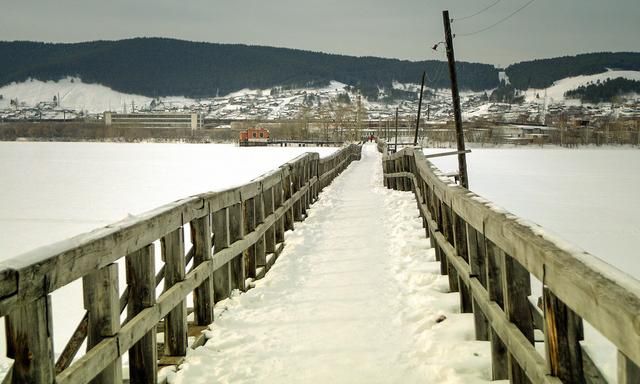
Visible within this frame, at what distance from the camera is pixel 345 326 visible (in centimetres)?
491

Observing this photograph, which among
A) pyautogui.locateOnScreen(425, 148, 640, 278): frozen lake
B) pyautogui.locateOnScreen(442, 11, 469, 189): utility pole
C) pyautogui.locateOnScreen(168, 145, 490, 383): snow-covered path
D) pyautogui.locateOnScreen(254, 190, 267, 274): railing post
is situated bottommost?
pyautogui.locateOnScreen(425, 148, 640, 278): frozen lake

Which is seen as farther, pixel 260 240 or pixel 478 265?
pixel 260 240

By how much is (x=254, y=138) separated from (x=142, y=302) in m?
102

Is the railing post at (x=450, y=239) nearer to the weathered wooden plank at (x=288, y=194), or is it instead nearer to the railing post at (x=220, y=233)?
the railing post at (x=220, y=233)

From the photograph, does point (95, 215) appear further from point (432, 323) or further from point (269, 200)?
point (432, 323)

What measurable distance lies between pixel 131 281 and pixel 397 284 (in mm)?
3459

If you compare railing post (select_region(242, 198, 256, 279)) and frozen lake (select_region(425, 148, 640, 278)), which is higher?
railing post (select_region(242, 198, 256, 279))

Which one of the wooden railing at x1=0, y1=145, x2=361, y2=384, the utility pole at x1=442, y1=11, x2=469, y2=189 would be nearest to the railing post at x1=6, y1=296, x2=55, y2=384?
the wooden railing at x1=0, y1=145, x2=361, y2=384

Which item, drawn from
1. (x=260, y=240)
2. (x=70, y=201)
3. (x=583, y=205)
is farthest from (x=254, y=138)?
(x=260, y=240)

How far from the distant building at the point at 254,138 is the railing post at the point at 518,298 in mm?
97816

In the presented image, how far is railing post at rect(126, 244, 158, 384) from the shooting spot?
3.47 metres

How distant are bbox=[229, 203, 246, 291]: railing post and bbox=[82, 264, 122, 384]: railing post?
272 cm

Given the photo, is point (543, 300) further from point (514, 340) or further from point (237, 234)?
point (237, 234)

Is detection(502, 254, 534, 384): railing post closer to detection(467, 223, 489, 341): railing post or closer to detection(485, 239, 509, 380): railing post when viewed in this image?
detection(485, 239, 509, 380): railing post
